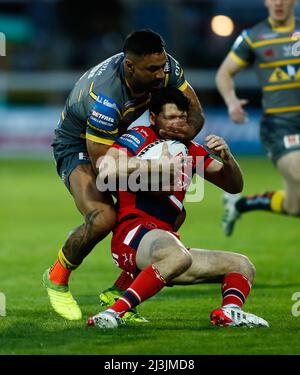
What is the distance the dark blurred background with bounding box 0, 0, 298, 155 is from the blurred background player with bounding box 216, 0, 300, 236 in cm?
1248

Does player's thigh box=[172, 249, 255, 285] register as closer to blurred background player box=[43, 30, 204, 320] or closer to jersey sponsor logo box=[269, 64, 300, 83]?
blurred background player box=[43, 30, 204, 320]

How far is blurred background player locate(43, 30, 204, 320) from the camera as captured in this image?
7008 mm

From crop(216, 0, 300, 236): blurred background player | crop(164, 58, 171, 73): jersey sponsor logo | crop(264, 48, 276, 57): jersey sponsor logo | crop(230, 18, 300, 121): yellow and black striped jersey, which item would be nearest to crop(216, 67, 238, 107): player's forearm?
crop(216, 0, 300, 236): blurred background player

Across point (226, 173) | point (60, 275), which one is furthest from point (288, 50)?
point (60, 275)

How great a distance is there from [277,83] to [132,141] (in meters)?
3.99

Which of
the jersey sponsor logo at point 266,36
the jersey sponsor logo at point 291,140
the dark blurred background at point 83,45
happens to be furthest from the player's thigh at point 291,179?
the dark blurred background at point 83,45

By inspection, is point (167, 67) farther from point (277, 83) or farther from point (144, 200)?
point (277, 83)

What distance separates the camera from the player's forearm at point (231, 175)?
707cm

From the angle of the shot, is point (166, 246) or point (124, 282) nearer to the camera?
point (166, 246)

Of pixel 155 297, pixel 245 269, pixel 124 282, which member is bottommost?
pixel 155 297

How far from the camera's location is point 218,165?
718 cm

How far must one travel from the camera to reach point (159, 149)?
6.97 metres

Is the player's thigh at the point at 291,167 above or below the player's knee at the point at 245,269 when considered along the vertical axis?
above

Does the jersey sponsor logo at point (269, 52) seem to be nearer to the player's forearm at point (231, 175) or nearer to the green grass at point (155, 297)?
the green grass at point (155, 297)
